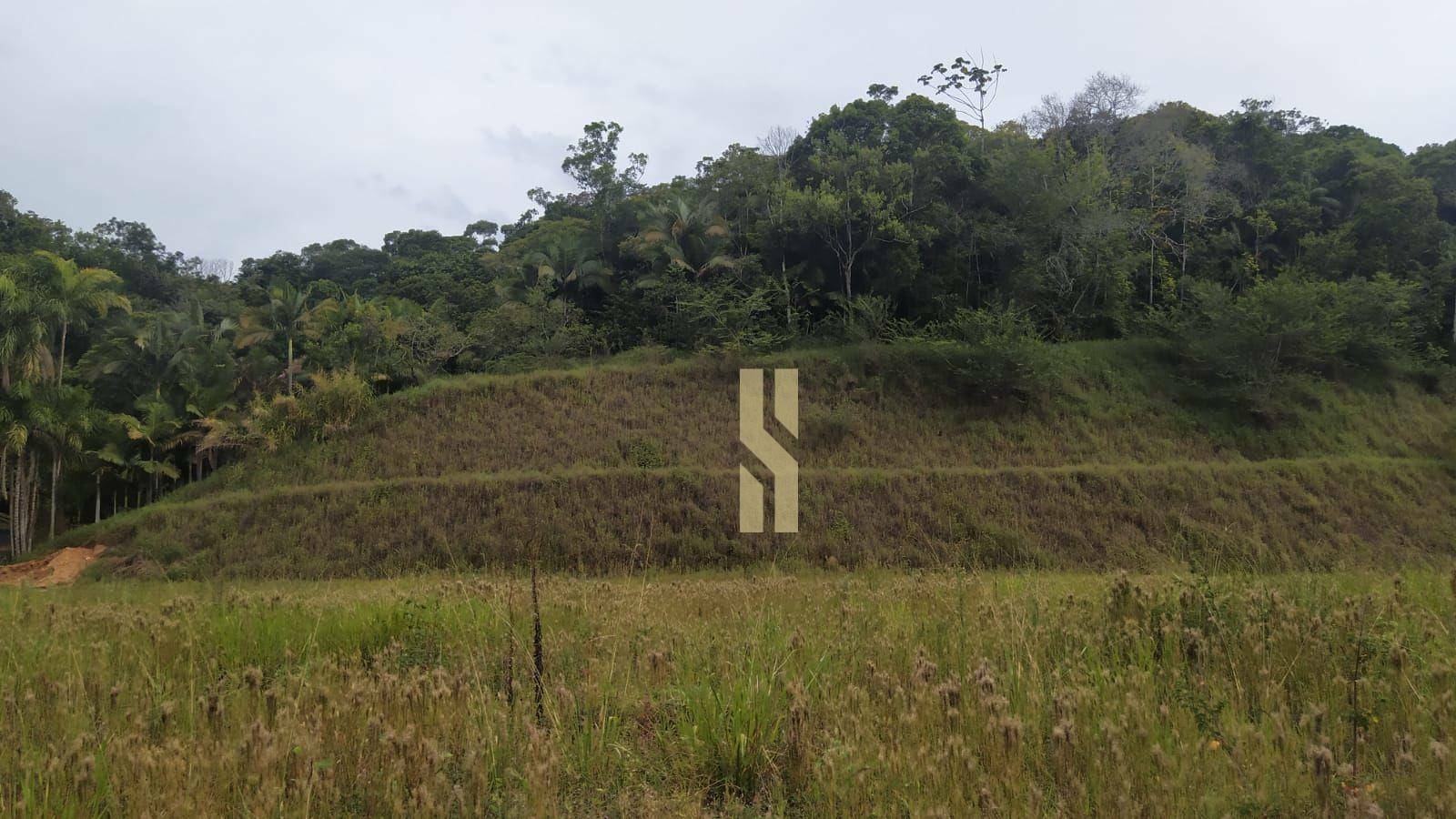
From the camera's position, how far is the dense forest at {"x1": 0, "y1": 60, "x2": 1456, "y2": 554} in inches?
970

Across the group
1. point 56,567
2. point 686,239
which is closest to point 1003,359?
point 686,239

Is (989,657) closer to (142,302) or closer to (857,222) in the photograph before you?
(857,222)

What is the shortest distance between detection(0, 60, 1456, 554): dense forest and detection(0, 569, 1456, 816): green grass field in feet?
71.1

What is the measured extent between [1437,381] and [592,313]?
116ft

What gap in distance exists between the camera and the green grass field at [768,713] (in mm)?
2229

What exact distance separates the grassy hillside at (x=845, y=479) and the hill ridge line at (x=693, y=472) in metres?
0.10

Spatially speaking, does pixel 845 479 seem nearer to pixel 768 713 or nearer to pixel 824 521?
pixel 824 521

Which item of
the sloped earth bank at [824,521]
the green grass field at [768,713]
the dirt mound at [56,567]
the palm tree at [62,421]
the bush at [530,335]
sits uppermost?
the bush at [530,335]

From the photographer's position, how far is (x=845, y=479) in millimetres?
20047

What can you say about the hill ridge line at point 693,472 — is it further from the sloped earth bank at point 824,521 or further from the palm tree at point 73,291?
the palm tree at point 73,291

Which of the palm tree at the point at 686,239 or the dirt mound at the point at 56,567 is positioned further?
the palm tree at the point at 686,239

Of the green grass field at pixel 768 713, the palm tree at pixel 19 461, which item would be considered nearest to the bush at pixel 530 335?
the palm tree at pixel 19 461

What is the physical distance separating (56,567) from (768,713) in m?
25.5

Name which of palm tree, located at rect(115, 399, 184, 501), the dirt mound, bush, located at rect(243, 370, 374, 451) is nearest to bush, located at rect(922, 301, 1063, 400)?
bush, located at rect(243, 370, 374, 451)
